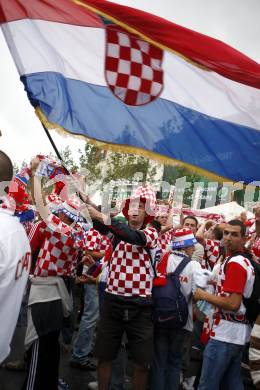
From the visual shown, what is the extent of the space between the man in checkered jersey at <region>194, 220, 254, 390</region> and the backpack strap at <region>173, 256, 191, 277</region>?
54 centimetres

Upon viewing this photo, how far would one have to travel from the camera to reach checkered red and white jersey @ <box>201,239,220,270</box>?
6559 millimetres

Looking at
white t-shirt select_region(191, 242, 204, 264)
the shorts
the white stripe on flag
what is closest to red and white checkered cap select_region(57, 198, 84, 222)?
the shorts

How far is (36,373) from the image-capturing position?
156 inches

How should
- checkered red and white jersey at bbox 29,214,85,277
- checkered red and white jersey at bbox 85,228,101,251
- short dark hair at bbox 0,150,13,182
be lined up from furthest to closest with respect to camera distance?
checkered red and white jersey at bbox 85,228,101,251, checkered red and white jersey at bbox 29,214,85,277, short dark hair at bbox 0,150,13,182

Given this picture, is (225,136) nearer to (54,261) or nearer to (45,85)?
(45,85)

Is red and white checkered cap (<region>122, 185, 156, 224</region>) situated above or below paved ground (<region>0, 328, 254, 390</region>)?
above

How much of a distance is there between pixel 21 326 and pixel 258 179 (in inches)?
194

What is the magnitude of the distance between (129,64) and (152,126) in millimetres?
569

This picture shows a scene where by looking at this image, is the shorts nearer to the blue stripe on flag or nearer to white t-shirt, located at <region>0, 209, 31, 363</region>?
the blue stripe on flag

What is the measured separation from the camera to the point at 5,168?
2586 millimetres

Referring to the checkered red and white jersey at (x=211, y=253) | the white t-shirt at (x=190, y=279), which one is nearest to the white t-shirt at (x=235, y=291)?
the white t-shirt at (x=190, y=279)

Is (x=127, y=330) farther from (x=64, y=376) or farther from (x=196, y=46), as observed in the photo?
(x=196, y=46)

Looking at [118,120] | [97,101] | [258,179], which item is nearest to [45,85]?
[97,101]

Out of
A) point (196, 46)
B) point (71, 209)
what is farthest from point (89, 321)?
point (196, 46)
